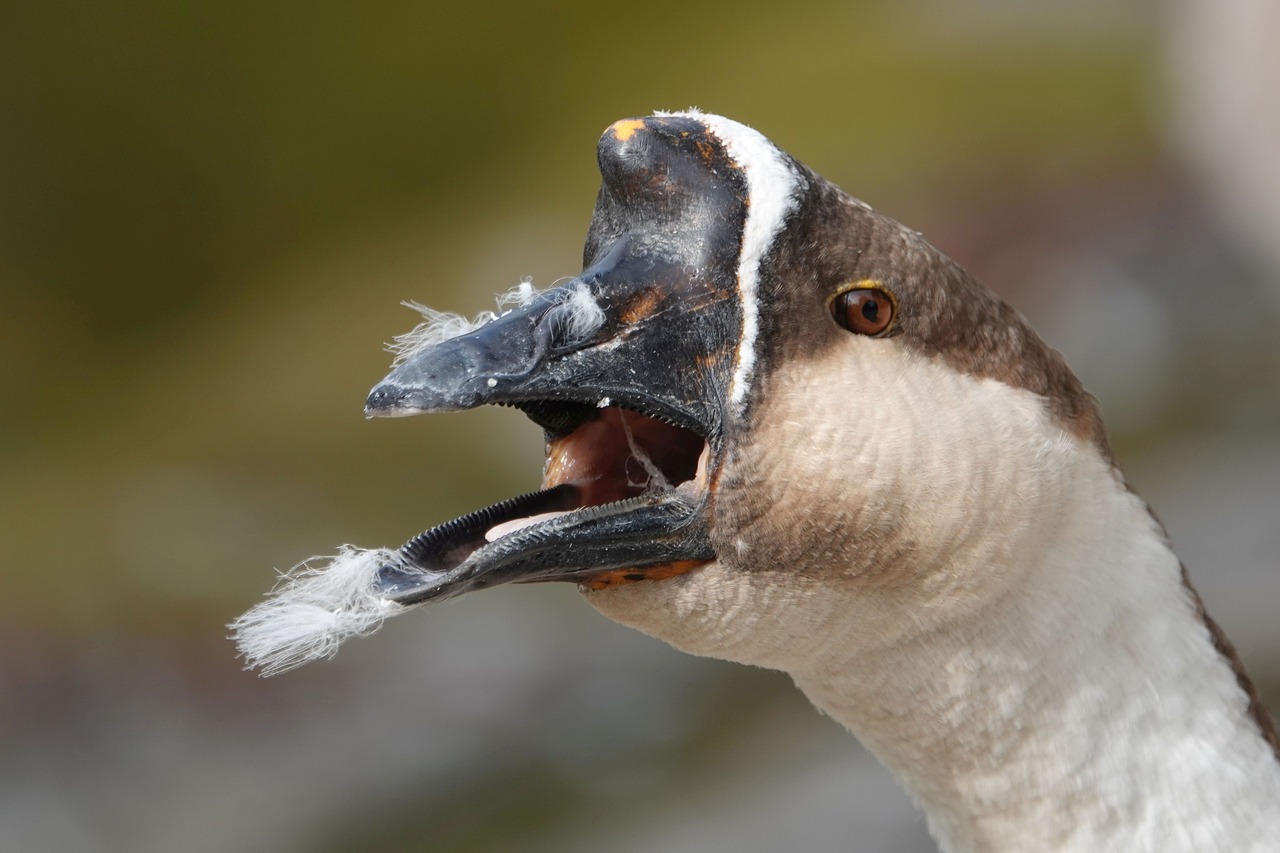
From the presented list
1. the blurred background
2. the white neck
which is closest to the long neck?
the white neck

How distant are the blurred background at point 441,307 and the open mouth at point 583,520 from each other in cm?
385

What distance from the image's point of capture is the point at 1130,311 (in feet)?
25.1

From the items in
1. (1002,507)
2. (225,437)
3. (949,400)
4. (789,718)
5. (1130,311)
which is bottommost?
(789,718)

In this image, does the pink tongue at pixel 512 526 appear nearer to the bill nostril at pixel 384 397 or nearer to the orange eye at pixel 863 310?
the bill nostril at pixel 384 397

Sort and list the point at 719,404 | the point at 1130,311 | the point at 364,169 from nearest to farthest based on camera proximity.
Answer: the point at 719,404 → the point at 1130,311 → the point at 364,169

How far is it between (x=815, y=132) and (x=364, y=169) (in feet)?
12.3

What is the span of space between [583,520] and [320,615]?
0.36 meters

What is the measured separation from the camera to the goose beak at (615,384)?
5.39ft

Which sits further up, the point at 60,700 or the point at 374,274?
the point at 374,274

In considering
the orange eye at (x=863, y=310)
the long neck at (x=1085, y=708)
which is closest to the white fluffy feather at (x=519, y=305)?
the orange eye at (x=863, y=310)

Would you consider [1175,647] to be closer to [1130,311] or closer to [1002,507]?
[1002,507]

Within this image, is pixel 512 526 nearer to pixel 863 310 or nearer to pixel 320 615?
pixel 320 615

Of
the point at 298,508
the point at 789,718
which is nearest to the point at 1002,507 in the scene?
the point at 789,718

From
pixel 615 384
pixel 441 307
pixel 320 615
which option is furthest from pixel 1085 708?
pixel 441 307
